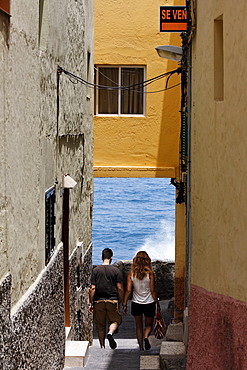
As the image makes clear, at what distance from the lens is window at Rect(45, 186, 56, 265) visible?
9.58 m

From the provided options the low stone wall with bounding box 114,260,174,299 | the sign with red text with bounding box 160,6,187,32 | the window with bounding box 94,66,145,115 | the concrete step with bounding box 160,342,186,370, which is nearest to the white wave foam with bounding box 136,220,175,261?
the low stone wall with bounding box 114,260,174,299

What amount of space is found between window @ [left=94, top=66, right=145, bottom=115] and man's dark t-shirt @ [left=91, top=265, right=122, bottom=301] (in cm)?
575

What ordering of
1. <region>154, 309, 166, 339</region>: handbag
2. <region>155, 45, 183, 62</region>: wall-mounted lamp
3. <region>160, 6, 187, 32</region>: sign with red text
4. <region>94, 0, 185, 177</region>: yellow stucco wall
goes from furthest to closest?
<region>94, 0, 185, 177</region>: yellow stucco wall
<region>160, 6, 187, 32</region>: sign with red text
<region>155, 45, 183, 62</region>: wall-mounted lamp
<region>154, 309, 166, 339</region>: handbag

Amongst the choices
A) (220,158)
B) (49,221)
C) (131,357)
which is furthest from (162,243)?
(220,158)

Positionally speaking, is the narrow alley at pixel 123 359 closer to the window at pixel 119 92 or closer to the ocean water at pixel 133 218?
the window at pixel 119 92

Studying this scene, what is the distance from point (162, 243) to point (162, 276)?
1494 inches

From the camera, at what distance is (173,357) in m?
10.7

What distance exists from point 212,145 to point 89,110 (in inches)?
294

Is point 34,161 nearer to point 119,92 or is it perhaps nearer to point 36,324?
point 36,324

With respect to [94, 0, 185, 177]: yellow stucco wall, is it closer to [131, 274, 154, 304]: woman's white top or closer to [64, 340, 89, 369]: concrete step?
[131, 274, 154, 304]: woman's white top

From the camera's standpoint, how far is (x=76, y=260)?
13508mm

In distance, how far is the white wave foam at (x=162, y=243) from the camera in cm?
5616

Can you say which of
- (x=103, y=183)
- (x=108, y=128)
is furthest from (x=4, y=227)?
(x=103, y=183)

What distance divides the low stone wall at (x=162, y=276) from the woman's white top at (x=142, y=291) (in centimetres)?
1122
